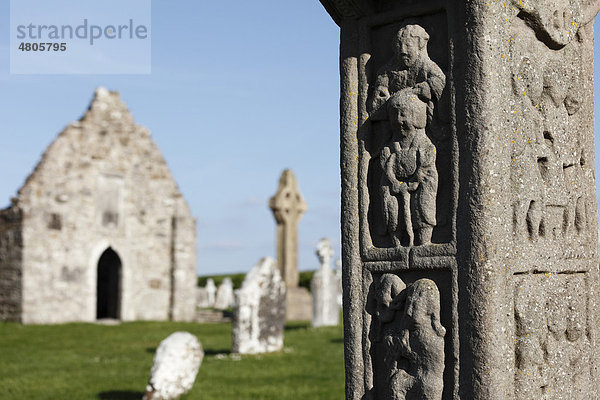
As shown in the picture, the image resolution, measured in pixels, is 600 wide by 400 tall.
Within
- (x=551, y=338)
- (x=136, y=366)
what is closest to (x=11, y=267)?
(x=136, y=366)

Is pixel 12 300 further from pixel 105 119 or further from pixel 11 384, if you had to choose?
pixel 11 384

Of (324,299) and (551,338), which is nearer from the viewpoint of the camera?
(551,338)

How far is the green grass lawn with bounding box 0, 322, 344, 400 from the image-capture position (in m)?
8.54

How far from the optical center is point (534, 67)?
4055 mm

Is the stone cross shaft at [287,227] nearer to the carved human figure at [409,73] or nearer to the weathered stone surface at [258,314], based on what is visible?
the weathered stone surface at [258,314]

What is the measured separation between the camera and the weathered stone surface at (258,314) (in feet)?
40.2

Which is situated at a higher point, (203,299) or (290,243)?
(290,243)

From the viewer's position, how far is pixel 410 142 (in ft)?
13.3

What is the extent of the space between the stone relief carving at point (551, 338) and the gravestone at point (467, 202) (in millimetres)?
11

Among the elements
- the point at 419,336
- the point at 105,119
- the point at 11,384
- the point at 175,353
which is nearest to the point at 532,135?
the point at 419,336

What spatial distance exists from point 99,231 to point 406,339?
17.8 m

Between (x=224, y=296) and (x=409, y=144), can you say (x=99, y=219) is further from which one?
(x=409, y=144)

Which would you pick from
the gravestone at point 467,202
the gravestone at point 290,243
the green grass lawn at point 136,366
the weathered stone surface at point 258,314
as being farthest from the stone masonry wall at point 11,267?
the gravestone at point 467,202

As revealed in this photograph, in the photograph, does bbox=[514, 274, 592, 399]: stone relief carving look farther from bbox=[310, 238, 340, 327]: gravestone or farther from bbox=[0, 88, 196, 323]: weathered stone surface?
bbox=[0, 88, 196, 323]: weathered stone surface
